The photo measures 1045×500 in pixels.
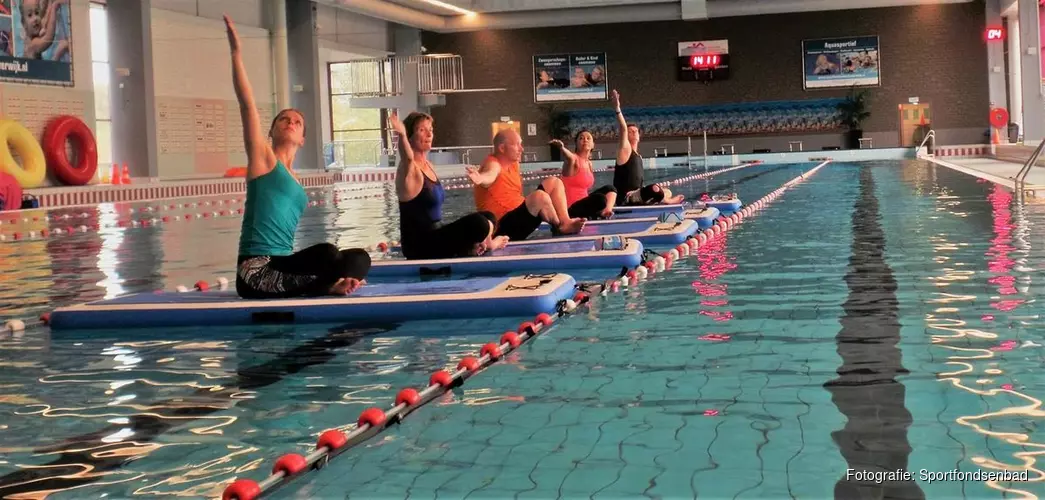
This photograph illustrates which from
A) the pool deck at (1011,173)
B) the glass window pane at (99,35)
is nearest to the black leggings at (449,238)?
the pool deck at (1011,173)

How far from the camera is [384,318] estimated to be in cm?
579

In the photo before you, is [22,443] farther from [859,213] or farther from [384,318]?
[859,213]

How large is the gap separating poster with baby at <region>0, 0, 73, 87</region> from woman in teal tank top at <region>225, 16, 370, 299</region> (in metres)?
15.9

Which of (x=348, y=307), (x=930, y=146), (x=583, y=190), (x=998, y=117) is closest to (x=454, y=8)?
(x=930, y=146)

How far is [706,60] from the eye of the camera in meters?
34.4

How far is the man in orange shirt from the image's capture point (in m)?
8.93

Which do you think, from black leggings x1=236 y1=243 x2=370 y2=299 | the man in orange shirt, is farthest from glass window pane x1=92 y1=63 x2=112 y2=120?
black leggings x1=236 y1=243 x2=370 y2=299

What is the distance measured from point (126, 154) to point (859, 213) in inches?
651

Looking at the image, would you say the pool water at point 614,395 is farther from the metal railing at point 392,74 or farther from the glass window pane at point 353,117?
the glass window pane at point 353,117

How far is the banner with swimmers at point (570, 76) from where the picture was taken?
1385 inches

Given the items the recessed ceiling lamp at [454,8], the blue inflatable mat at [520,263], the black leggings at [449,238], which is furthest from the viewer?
the recessed ceiling lamp at [454,8]

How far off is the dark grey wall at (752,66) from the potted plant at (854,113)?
270 millimetres

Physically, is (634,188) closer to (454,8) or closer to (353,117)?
(454,8)

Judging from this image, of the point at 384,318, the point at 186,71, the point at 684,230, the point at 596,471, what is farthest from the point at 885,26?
the point at 596,471
